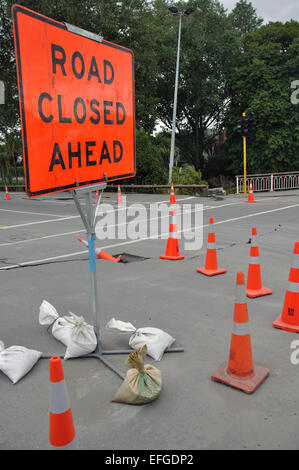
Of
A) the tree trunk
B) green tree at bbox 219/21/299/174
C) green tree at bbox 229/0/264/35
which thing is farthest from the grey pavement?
green tree at bbox 229/0/264/35

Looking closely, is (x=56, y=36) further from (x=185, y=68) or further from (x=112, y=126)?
(x=185, y=68)

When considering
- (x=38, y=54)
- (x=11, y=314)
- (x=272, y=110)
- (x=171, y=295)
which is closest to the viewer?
(x=38, y=54)

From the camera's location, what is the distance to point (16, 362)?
3.50 meters

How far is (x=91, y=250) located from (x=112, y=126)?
119 cm

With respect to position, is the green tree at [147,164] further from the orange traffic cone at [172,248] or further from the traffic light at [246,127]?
the orange traffic cone at [172,248]

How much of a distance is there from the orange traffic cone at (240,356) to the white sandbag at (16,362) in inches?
64.1

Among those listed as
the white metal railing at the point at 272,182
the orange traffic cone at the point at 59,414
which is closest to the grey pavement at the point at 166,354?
the orange traffic cone at the point at 59,414

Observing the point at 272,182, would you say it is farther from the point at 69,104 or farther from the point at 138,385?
the point at 138,385

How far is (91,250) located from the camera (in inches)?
149

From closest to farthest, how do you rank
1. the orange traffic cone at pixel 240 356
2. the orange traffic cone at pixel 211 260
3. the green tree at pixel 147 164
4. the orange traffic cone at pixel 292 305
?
the orange traffic cone at pixel 240 356, the orange traffic cone at pixel 292 305, the orange traffic cone at pixel 211 260, the green tree at pixel 147 164

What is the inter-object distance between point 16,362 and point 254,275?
128 inches

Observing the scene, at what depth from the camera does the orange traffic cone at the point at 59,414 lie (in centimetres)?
→ 217

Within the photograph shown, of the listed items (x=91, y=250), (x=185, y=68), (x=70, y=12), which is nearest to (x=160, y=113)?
(x=185, y=68)

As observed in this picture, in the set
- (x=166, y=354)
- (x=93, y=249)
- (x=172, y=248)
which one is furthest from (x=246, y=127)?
(x=166, y=354)
